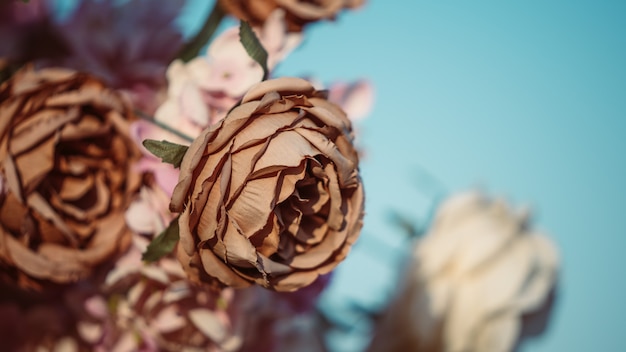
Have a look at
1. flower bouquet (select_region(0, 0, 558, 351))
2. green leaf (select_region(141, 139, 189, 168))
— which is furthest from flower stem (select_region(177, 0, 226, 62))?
green leaf (select_region(141, 139, 189, 168))

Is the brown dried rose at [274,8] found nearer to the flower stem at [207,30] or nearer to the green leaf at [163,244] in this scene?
the flower stem at [207,30]

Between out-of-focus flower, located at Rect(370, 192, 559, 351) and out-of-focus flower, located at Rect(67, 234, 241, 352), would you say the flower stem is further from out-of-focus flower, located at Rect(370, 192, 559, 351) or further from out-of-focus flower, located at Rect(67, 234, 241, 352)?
out-of-focus flower, located at Rect(370, 192, 559, 351)

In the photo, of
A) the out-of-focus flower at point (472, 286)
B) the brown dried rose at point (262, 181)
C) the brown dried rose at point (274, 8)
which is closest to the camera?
the brown dried rose at point (262, 181)

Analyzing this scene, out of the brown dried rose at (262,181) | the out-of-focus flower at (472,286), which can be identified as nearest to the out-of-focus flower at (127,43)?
the brown dried rose at (262,181)

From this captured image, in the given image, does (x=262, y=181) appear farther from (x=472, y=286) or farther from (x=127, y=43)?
(x=472, y=286)

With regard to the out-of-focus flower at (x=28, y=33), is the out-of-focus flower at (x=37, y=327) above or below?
below

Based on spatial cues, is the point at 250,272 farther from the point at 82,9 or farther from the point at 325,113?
the point at 82,9
